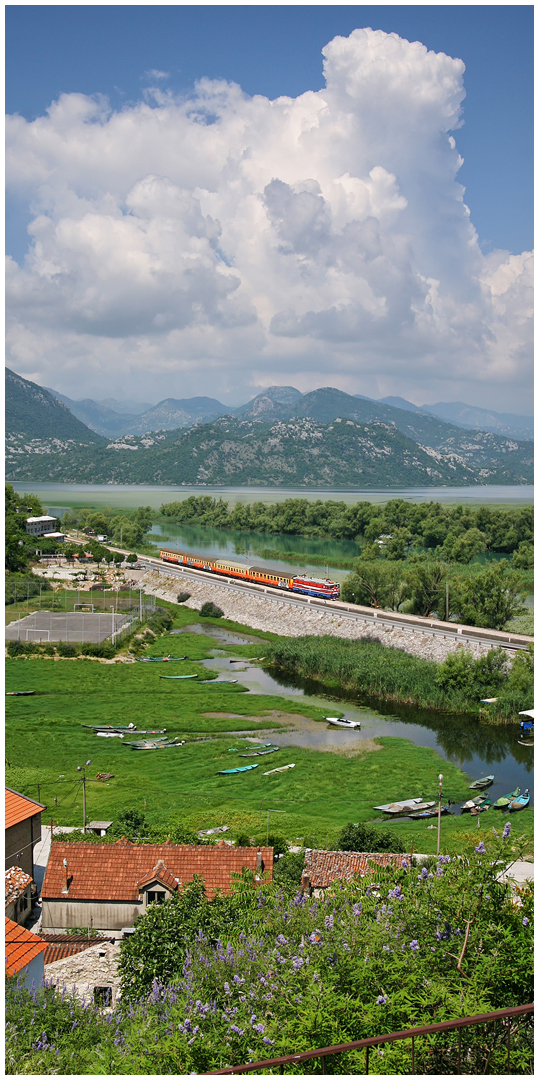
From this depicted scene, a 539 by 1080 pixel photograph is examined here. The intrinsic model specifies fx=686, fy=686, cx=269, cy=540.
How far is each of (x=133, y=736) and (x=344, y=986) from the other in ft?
45.5

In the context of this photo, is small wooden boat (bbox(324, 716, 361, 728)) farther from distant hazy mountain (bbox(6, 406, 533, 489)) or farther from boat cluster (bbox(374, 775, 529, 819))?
distant hazy mountain (bbox(6, 406, 533, 489))

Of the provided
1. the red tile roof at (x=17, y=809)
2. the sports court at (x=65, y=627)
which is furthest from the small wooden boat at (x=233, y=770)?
the sports court at (x=65, y=627)

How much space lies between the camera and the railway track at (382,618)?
2336cm

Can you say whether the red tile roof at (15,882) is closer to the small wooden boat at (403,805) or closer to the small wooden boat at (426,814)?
the small wooden boat at (403,805)

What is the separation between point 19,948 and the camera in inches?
238

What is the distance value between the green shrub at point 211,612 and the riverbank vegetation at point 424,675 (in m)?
8.67

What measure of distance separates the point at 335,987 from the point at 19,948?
3694mm

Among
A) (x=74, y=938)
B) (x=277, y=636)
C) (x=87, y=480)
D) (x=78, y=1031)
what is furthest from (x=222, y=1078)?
(x=87, y=480)

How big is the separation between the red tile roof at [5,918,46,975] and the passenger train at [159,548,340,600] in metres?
26.1

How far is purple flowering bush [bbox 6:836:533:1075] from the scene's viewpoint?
3.37 m

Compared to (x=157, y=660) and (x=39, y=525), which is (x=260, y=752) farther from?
(x=39, y=525)

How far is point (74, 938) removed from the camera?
24.6ft

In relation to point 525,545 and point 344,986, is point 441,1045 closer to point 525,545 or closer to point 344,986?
point 344,986

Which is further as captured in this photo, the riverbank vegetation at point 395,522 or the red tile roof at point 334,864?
the riverbank vegetation at point 395,522
